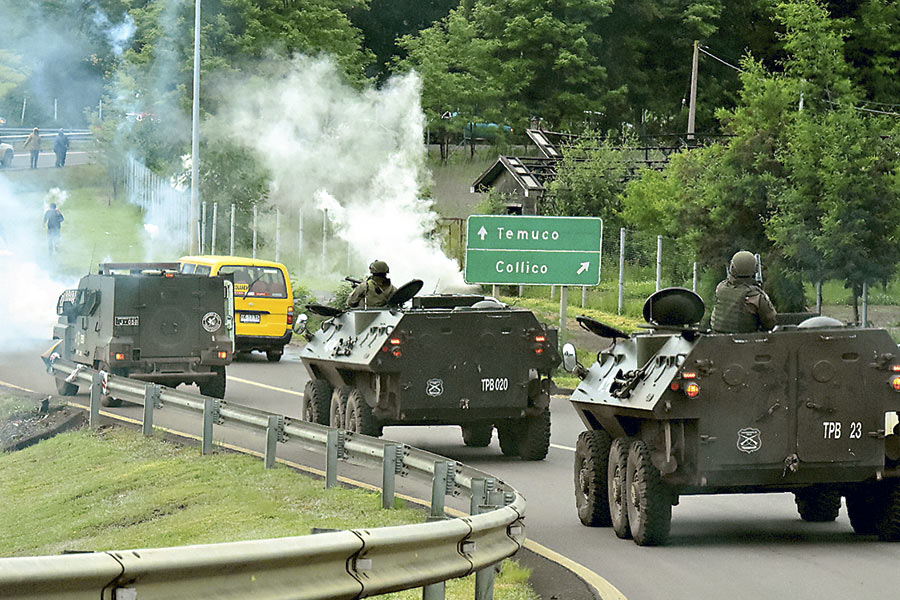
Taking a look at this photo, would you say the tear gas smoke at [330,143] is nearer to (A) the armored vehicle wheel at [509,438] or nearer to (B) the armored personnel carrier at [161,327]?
(B) the armored personnel carrier at [161,327]

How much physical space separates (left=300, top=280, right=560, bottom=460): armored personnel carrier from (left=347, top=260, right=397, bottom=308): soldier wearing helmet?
1.43m

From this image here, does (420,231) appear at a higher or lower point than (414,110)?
lower

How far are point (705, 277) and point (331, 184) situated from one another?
15.8 metres

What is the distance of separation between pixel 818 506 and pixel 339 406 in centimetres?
657

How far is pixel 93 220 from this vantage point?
47625 millimetres

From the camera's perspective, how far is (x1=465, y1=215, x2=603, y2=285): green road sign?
2820 centimetres

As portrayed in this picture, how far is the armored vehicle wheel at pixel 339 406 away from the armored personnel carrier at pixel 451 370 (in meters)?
0.02

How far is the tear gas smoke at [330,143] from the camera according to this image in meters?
48.2

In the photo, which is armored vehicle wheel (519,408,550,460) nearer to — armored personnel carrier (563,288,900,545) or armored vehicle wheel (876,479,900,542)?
armored personnel carrier (563,288,900,545)

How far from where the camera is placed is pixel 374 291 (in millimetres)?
19922

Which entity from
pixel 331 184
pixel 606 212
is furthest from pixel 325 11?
pixel 606 212

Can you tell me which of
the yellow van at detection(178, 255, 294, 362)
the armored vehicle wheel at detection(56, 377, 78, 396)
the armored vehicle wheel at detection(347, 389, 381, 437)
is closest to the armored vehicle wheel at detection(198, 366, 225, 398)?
the armored vehicle wheel at detection(56, 377, 78, 396)

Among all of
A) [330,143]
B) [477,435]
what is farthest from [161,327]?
[330,143]

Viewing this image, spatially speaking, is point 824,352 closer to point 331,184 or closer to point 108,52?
point 108,52
